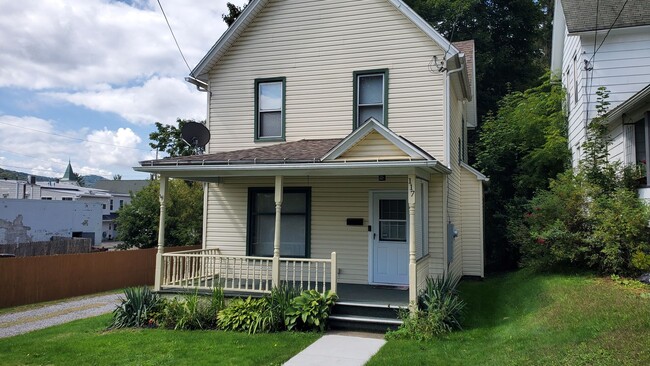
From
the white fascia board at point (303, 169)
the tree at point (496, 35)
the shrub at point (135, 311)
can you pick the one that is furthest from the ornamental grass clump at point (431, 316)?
the tree at point (496, 35)

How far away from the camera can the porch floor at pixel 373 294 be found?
8.48m

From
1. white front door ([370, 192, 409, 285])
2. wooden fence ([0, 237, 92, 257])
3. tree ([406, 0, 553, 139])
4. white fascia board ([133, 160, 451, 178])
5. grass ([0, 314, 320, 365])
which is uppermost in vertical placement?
tree ([406, 0, 553, 139])

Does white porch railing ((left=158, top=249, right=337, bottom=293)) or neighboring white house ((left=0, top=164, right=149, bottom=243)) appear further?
neighboring white house ((left=0, top=164, right=149, bottom=243))

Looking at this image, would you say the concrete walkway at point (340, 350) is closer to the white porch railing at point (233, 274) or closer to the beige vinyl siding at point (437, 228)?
the white porch railing at point (233, 274)

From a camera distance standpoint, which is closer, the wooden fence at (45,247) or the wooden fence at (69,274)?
the wooden fence at (69,274)

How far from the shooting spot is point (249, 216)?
36.8ft

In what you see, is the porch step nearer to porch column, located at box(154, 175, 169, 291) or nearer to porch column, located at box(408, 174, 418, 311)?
porch column, located at box(408, 174, 418, 311)

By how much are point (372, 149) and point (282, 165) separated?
1799 mm

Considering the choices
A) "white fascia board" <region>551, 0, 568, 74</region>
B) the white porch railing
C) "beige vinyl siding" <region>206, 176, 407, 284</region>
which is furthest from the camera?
"white fascia board" <region>551, 0, 568, 74</region>

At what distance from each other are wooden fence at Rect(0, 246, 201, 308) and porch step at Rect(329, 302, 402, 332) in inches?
410

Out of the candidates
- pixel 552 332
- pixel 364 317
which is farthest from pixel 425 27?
pixel 552 332

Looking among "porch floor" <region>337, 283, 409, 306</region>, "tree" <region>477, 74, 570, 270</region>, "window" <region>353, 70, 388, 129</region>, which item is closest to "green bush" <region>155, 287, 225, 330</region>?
"porch floor" <region>337, 283, 409, 306</region>

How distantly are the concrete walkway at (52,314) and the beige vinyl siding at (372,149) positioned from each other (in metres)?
7.70

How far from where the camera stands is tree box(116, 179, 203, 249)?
20297 millimetres
